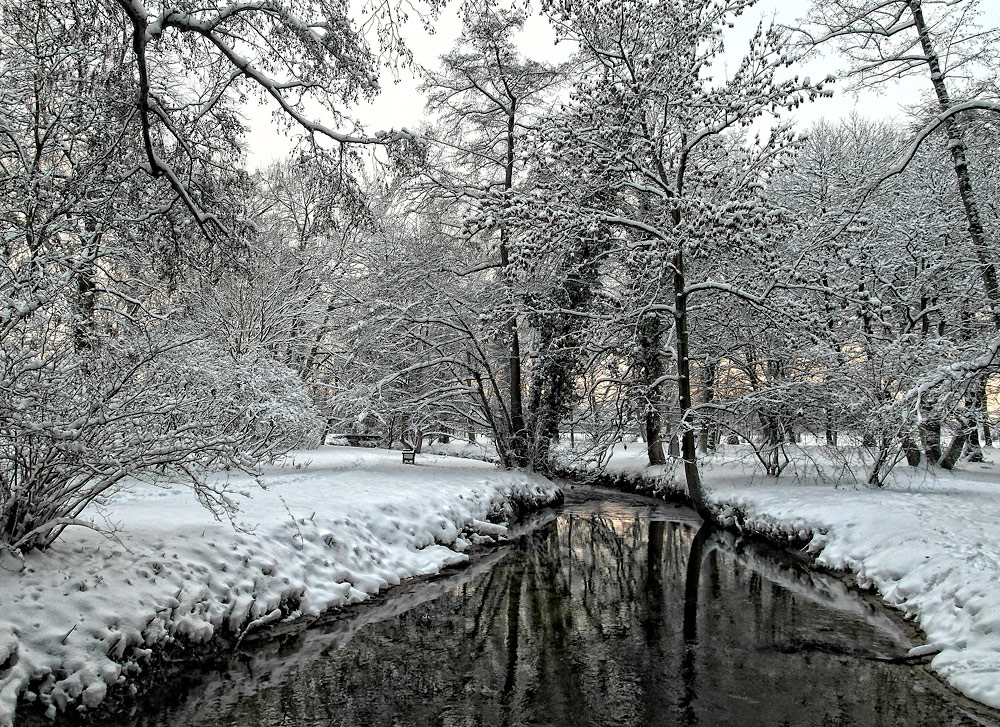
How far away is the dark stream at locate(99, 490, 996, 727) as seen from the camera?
4.84 m

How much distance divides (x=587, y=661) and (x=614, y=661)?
259 millimetres

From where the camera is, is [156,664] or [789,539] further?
[789,539]

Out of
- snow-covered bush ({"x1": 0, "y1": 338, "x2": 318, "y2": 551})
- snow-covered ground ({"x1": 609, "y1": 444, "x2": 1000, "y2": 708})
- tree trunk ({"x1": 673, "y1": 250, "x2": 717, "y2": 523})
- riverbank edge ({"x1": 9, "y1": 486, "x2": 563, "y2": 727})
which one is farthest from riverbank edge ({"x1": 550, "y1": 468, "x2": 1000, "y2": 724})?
snow-covered bush ({"x1": 0, "y1": 338, "x2": 318, "y2": 551})

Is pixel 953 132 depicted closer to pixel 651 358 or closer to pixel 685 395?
pixel 685 395

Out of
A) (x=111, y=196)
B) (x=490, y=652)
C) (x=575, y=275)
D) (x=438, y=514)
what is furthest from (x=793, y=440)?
(x=111, y=196)

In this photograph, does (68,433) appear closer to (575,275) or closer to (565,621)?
(565,621)

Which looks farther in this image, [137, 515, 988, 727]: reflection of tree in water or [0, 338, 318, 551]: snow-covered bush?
[137, 515, 988, 727]: reflection of tree in water

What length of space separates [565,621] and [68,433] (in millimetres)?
5340

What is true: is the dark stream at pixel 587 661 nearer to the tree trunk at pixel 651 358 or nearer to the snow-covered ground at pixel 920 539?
the snow-covered ground at pixel 920 539

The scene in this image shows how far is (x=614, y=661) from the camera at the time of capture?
232 inches

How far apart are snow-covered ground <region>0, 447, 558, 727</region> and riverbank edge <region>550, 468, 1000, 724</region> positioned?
508cm

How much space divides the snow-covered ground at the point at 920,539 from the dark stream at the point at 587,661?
0.35m

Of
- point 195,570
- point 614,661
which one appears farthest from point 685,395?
point 195,570

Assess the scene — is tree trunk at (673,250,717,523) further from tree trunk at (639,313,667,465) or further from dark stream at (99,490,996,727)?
dark stream at (99,490,996,727)
